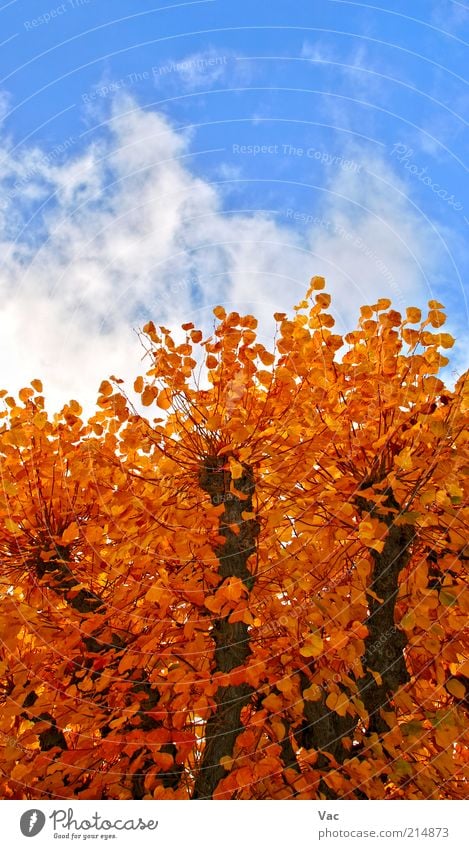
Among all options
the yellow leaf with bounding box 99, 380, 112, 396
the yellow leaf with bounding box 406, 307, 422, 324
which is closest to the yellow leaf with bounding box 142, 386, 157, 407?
the yellow leaf with bounding box 99, 380, 112, 396

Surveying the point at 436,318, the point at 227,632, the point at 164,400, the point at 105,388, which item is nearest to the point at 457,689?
the point at 227,632

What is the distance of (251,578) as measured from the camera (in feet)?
35.9

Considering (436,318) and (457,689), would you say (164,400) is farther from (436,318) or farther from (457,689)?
(457,689)

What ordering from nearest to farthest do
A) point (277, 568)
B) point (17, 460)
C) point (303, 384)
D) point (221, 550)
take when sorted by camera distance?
point (221, 550) → point (277, 568) → point (303, 384) → point (17, 460)

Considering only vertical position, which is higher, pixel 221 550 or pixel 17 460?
pixel 17 460

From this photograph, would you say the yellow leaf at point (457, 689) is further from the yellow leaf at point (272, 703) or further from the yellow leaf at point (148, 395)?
the yellow leaf at point (148, 395)

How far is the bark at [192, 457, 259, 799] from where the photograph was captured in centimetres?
998

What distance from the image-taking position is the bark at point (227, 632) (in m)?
9.98

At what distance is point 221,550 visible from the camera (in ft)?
36.6

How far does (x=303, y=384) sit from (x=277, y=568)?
4.06m
